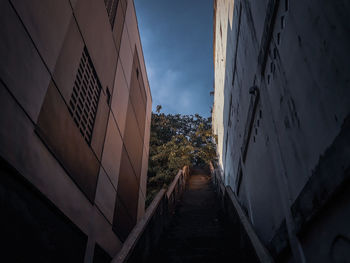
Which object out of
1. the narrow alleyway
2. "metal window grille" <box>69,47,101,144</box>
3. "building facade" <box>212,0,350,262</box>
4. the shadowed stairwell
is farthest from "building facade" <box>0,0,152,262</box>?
"building facade" <box>212,0,350,262</box>

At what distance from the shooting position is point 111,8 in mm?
8086

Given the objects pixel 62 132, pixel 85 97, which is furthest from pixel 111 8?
pixel 62 132

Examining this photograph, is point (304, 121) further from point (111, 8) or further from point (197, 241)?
point (111, 8)

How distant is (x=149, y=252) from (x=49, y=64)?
381 cm

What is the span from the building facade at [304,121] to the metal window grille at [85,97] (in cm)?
373

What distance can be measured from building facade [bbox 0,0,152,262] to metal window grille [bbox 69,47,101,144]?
24 mm

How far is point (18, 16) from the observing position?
3.41 meters

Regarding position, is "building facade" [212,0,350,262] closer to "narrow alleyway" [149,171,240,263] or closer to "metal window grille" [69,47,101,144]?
"narrow alleyway" [149,171,240,263]

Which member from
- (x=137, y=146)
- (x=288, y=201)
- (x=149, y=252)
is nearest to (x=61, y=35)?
(x=149, y=252)

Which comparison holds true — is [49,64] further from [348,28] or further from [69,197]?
[348,28]

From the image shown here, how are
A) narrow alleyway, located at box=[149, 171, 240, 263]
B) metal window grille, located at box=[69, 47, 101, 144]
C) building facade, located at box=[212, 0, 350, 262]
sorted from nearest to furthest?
building facade, located at box=[212, 0, 350, 262]
narrow alleyway, located at box=[149, 171, 240, 263]
metal window grille, located at box=[69, 47, 101, 144]

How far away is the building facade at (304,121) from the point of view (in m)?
2.25

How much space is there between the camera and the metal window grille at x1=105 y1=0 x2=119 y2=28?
25.7 feet

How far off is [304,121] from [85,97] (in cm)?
466
